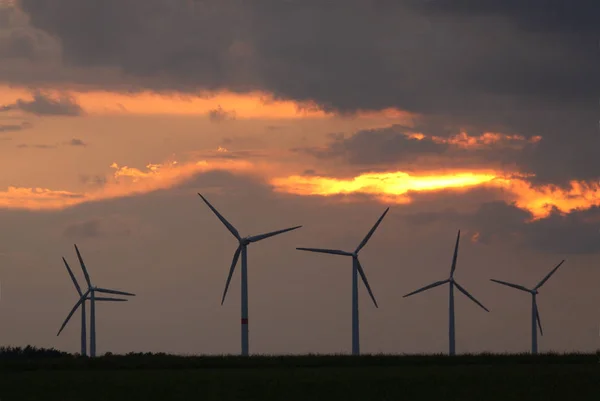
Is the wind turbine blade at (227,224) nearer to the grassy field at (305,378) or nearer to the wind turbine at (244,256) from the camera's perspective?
the wind turbine at (244,256)

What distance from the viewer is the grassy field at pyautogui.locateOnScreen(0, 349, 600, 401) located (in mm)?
70625

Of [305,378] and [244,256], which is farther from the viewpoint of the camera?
[244,256]

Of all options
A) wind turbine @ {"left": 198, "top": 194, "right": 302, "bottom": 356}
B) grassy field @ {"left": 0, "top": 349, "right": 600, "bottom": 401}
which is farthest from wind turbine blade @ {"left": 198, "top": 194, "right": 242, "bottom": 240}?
grassy field @ {"left": 0, "top": 349, "right": 600, "bottom": 401}

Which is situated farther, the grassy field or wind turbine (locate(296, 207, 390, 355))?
wind turbine (locate(296, 207, 390, 355))

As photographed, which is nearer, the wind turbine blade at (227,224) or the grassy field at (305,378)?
the grassy field at (305,378)

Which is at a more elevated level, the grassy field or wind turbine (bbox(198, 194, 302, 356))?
wind turbine (bbox(198, 194, 302, 356))

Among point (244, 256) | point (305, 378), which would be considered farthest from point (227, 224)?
point (305, 378)

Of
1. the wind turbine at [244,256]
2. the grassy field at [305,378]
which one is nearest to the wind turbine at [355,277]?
the wind turbine at [244,256]

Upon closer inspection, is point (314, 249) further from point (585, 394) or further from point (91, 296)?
point (585, 394)

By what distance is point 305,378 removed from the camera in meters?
77.6

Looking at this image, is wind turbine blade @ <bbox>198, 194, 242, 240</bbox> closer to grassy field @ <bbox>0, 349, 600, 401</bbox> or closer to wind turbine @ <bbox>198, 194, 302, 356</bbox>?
wind turbine @ <bbox>198, 194, 302, 356</bbox>

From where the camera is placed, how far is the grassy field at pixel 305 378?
70.6m

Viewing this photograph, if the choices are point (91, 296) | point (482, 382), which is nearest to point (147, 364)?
point (482, 382)

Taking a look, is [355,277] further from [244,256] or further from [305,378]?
[305,378]
